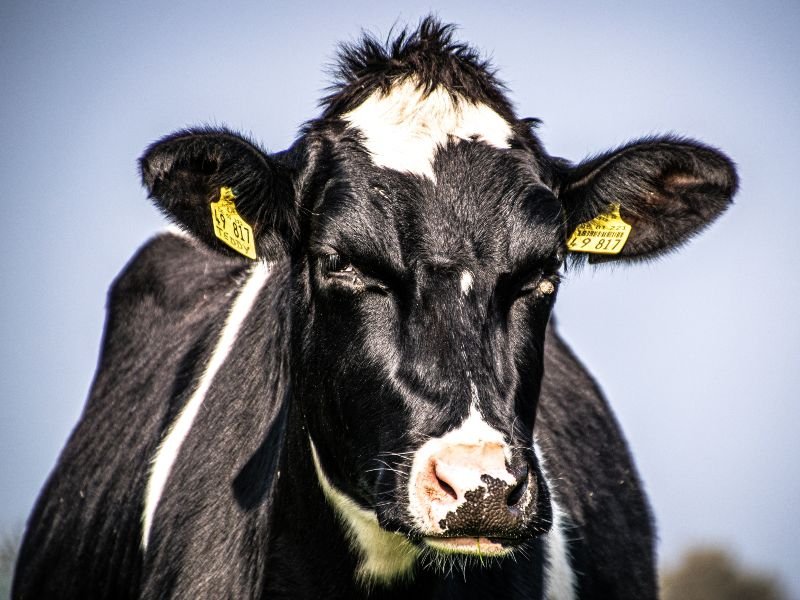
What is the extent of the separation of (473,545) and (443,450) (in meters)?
0.35

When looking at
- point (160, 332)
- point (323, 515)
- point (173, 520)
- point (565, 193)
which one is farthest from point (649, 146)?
point (160, 332)

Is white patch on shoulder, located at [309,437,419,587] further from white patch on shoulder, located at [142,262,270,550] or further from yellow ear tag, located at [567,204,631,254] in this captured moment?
yellow ear tag, located at [567,204,631,254]

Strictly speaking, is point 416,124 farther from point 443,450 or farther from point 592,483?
point 592,483

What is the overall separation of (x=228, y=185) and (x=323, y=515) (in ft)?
4.58

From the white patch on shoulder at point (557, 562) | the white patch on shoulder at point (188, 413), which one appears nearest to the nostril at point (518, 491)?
the white patch on shoulder at point (557, 562)

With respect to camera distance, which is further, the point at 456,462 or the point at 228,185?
the point at 228,185

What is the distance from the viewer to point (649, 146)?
17.0 ft

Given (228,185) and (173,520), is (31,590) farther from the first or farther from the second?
(228,185)

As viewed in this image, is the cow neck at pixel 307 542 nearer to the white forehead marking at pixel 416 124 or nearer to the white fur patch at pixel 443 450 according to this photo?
the white fur patch at pixel 443 450

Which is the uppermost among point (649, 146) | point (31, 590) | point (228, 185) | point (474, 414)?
point (649, 146)

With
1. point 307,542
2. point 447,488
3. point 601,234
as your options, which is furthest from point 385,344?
point 601,234

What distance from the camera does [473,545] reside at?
4.02 meters

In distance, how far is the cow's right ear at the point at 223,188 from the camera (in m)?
4.68

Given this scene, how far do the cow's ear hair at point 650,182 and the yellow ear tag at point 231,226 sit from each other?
4.51 ft
